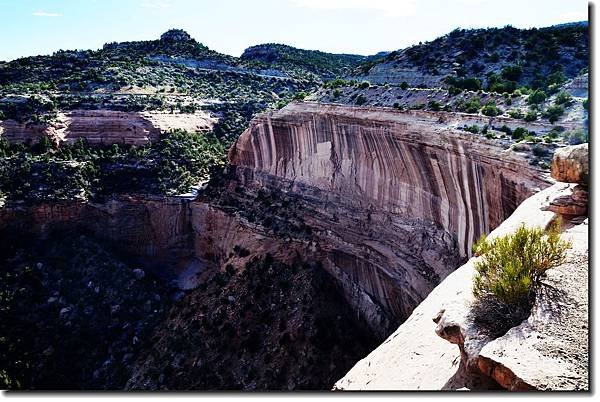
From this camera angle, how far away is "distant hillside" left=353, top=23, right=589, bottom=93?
2181 centimetres

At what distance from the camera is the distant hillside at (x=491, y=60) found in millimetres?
21812

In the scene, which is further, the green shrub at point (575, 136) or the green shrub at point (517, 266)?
the green shrub at point (575, 136)

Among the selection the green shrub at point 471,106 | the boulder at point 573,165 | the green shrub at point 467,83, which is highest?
the green shrub at point 467,83

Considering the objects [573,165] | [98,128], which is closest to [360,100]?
[573,165]

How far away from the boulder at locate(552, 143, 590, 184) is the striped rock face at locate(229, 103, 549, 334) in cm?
283

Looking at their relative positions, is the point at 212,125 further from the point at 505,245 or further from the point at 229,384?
the point at 505,245

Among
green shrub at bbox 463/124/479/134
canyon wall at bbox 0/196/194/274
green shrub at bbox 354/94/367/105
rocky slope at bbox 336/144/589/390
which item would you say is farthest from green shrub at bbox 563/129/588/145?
canyon wall at bbox 0/196/194/274

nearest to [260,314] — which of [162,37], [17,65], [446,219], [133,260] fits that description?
[446,219]

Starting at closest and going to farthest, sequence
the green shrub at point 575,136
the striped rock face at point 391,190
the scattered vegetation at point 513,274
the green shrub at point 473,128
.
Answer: the scattered vegetation at point 513,274
the green shrub at point 575,136
the striped rock face at point 391,190
the green shrub at point 473,128

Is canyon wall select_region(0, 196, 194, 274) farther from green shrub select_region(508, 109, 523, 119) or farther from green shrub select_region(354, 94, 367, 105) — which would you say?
green shrub select_region(508, 109, 523, 119)

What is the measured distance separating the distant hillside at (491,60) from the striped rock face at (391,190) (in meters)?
5.88

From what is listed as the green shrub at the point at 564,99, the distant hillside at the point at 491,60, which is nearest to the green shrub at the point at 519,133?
the green shrub at the point at 564,99

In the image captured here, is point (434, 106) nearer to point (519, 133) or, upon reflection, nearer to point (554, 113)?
point (554, 113)

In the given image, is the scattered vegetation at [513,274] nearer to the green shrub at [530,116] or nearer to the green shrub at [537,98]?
the green shrub at [530,116]
